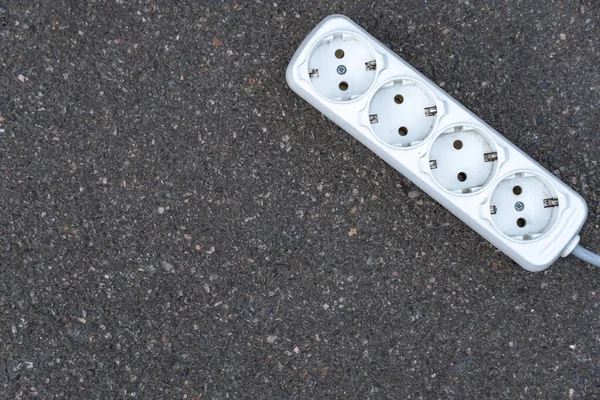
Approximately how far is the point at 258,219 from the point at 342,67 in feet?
1.17

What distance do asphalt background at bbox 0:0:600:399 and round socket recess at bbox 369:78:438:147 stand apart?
0.11m

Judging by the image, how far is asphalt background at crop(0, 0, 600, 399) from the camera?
1180 mm

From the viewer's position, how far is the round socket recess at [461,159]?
1.08m

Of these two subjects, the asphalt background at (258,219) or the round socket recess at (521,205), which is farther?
the asphalt background at (258,219)

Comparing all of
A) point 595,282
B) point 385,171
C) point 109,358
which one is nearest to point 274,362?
point 109,358

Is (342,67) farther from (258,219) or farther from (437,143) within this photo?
(258,219)

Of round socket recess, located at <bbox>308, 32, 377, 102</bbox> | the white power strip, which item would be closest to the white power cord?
the white power strip

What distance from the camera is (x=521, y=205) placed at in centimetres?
108

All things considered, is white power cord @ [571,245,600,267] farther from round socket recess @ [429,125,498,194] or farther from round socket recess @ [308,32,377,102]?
round socket recess @ [308,32,377,102]

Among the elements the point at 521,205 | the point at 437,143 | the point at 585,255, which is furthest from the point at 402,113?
the point at 585,255

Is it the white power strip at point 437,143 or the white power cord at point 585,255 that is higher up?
the white power strip at point 437,143

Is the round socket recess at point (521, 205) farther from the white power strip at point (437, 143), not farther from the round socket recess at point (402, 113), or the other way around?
the round socket recess at point (402, 113)

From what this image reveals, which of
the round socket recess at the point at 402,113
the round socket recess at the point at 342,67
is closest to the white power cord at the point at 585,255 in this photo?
the round socket recess at the point at 402,113

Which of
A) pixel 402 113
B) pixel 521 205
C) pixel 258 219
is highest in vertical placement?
A: pixel 402 113
